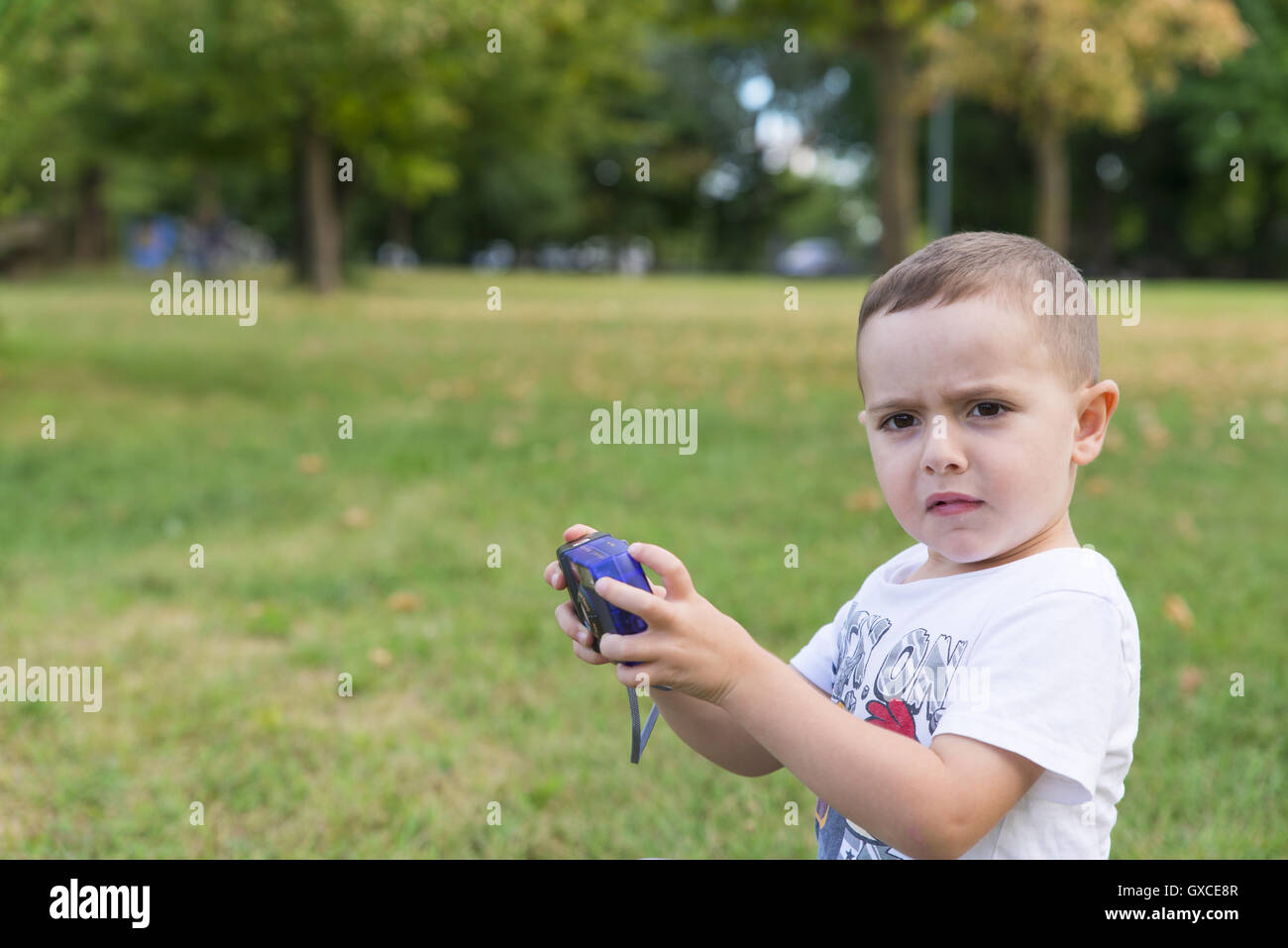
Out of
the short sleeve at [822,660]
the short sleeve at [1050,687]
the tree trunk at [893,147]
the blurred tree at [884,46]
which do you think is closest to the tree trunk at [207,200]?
the blurred tree at [884,46]

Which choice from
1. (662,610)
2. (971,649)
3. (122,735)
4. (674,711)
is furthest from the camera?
(122,735)

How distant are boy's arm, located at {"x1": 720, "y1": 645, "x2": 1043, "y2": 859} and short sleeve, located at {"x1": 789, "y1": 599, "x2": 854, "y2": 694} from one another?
1.27 feet

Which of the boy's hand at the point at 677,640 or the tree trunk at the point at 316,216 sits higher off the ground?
the tree trunk at the point at 316,216

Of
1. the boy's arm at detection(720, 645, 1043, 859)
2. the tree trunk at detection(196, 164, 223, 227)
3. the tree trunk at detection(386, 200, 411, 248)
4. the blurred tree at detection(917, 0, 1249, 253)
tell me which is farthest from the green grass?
the tree trunk at detection(386, 200, 411, 248)

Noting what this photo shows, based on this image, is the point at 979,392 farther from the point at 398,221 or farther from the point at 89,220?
the point at 398,221

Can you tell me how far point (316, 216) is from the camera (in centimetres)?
2327

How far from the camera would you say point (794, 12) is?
13406 mm

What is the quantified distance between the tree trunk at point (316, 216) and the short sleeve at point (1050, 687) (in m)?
22.1

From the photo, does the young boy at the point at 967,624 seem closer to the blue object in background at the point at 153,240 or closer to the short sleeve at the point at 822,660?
the short sleeve at the point at 822,660

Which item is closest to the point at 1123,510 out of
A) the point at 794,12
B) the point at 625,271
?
the point at 794,12

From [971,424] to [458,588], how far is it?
3116mm

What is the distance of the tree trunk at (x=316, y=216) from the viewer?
22.6 metres
